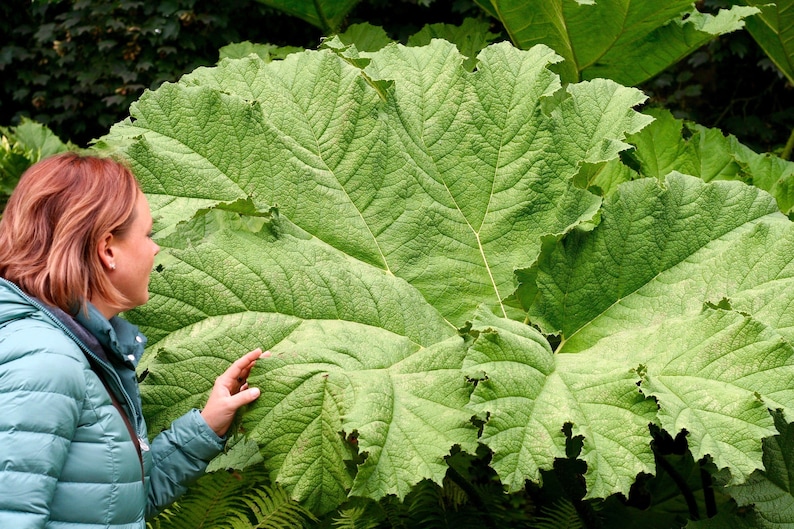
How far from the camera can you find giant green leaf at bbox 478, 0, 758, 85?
2.64 metres

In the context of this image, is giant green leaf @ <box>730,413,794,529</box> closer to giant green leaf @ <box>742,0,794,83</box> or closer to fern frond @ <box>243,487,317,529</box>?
fern frond @ <box>243,487,317,529</box>

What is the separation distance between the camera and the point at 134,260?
165 cm

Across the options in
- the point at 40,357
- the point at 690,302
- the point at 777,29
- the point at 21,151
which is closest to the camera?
the point at 40,357

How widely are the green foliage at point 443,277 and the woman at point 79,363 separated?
0.09m

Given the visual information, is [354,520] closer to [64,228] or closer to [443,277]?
[443,277]

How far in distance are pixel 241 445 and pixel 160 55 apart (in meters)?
4.19

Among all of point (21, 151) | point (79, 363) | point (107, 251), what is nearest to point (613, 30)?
point (107, 251)

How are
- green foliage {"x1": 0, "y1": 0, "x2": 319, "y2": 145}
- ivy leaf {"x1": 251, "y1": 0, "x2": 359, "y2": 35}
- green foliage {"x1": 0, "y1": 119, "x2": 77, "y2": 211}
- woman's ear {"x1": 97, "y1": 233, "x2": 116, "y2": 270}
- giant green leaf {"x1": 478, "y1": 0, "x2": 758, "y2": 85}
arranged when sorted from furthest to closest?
green foliage {"x1": 0, "y1": 0, "x2": 319, "y2": 145}
green foliage {"x1": 0, "y1": 119, "x2": 77, "y2": 211}
ivy leaf {"x1": 251, "y1": 0, "x2": 359, "y2": 35}
giant green leaf {"x1": 478, "y1": 0, "x2": 758, "y2": 85}
woman's ear {"x1": 97, "y1": 233, "x2": 116, "y2": 270}

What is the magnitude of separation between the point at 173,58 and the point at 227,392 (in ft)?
14.8

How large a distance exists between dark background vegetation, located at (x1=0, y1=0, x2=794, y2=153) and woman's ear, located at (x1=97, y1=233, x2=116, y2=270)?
325cm

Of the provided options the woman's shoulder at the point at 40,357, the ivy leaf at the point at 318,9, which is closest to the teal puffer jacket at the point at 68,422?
the woman's shoulder at the point at 40,357

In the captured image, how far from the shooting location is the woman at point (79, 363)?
54.5 inches

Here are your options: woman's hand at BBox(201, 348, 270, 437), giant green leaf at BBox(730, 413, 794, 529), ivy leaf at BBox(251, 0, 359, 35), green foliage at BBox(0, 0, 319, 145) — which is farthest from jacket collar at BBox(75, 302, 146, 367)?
Answer: green foliage at BBox(0, 0, 319, 145)

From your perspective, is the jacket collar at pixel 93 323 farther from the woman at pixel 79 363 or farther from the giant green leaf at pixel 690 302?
the giant green leaf at pixel 690 302
